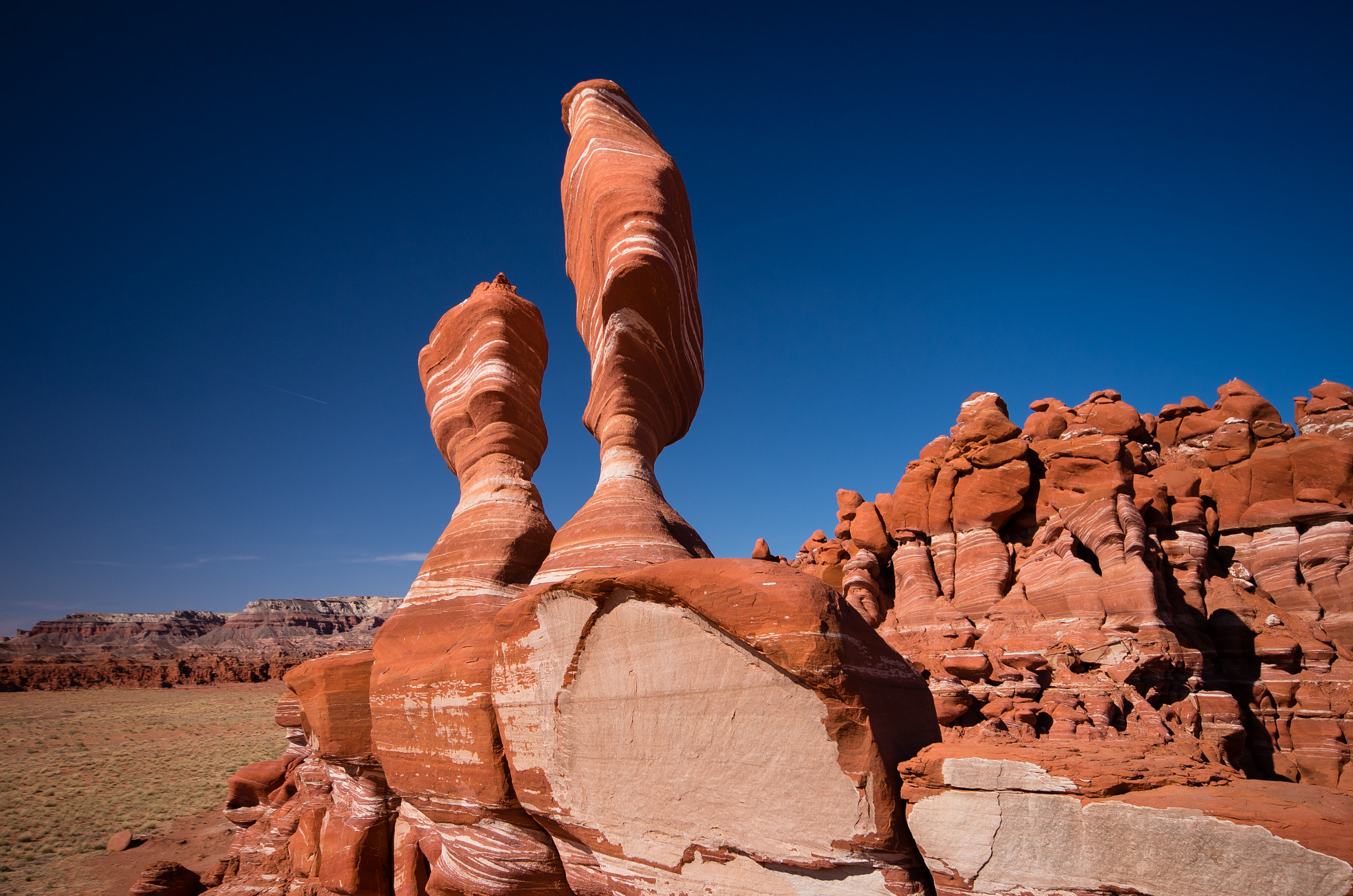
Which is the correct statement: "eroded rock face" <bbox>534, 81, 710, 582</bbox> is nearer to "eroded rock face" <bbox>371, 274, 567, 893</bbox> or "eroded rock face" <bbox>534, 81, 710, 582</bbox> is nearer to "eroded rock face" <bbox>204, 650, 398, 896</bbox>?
"eroded rock face" <bbox>371, 274, 567, 893</bbox>

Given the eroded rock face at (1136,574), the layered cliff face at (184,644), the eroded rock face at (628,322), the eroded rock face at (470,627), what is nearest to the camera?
the eroded rock face at (470,627)

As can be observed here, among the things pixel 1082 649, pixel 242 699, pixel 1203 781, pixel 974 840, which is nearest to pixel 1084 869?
pixel 974 840

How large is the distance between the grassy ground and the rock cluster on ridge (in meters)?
8.33

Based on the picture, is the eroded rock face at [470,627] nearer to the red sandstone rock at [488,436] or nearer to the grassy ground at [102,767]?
the red sandstone rock at [488,436]

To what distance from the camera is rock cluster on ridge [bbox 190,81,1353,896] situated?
2.74 metres

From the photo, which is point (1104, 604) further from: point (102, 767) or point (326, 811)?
point (102, 767)

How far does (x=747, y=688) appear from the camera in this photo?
331 cm

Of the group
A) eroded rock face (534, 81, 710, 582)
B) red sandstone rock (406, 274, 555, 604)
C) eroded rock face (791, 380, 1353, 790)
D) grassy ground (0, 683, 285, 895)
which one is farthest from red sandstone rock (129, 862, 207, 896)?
eroded rock face (791, 380, 1353, 790)

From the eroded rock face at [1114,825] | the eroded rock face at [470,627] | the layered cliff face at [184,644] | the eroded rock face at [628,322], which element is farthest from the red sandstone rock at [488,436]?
the layered cliff face at [184,644]

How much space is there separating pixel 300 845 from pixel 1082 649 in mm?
11999

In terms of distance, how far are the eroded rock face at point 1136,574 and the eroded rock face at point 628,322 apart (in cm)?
481

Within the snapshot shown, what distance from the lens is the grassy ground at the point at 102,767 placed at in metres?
12.6

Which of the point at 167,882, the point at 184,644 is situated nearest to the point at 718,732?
the point at 167,882

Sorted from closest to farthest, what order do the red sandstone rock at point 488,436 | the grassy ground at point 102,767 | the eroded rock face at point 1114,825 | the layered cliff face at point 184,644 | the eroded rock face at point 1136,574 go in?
the eroded rock face at point 1114,825 → the red sandstone rock at point 488,436 → the eroded rock face at point 1136,574 → the grassy ground at point 102,767 → the layered cliff face at point 184,644
